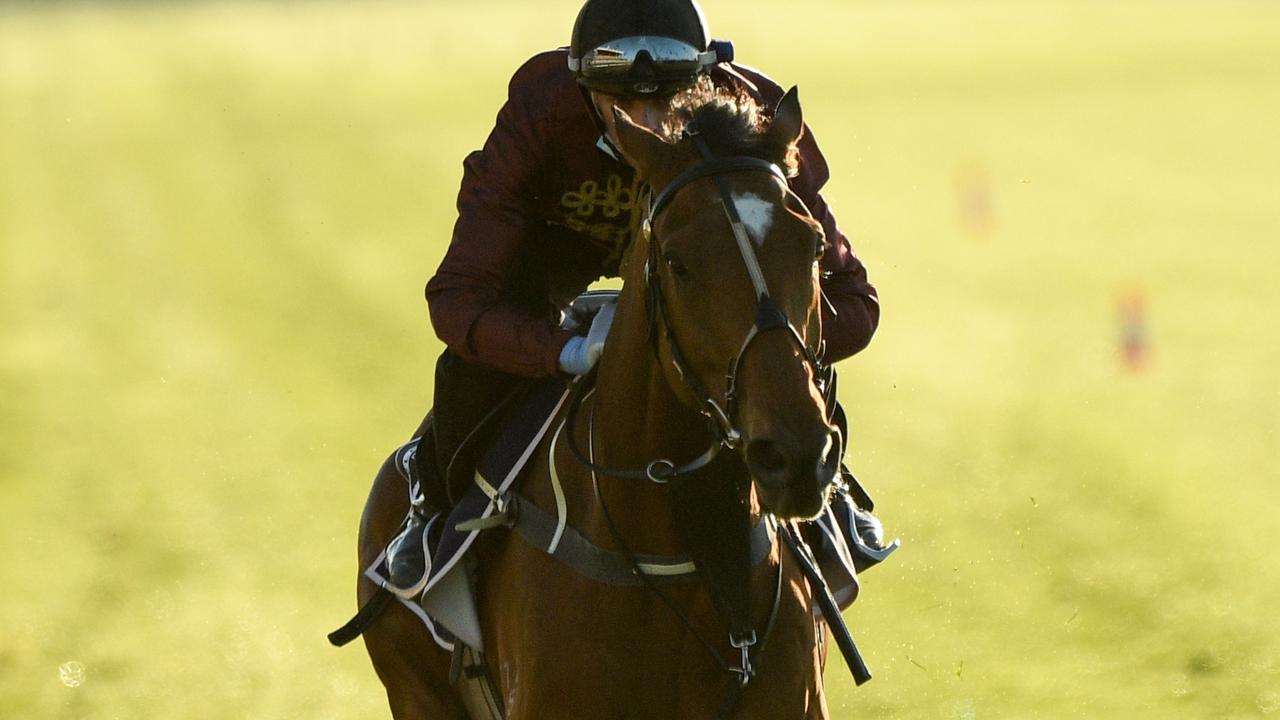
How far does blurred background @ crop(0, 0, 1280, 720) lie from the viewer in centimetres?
1149

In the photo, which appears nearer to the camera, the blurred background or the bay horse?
the bay horse

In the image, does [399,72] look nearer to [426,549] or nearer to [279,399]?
[279,399]

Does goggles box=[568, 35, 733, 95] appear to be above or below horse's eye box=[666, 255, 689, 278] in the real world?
above

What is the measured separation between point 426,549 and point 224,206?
88.0 feet

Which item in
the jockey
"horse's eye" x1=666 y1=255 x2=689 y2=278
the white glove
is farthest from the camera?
the jockey

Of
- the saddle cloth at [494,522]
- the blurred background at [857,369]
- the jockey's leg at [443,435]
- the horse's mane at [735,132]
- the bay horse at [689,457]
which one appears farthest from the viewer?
the blurred background at [857,369]

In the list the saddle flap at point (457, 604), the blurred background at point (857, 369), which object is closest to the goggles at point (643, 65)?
the saddle flap at point (457, 604)

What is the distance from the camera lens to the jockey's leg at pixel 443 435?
6.11 meters

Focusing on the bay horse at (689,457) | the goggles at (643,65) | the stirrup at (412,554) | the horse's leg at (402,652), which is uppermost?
the goggles at (643,65)

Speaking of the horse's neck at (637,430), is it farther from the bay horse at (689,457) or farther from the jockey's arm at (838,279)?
the jockey's arm at (838,279)

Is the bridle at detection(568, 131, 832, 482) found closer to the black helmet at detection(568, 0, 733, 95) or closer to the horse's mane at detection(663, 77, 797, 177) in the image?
the horse's mane at detection(663, 77, 797, 177)

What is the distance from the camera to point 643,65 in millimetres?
5559

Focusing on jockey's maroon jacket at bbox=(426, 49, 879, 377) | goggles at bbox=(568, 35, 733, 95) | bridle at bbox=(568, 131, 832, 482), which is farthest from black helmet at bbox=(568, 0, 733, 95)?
bridle at bbox=(568, 131, 832, 482)

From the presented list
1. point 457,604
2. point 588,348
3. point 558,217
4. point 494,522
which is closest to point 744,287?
point 588,348
